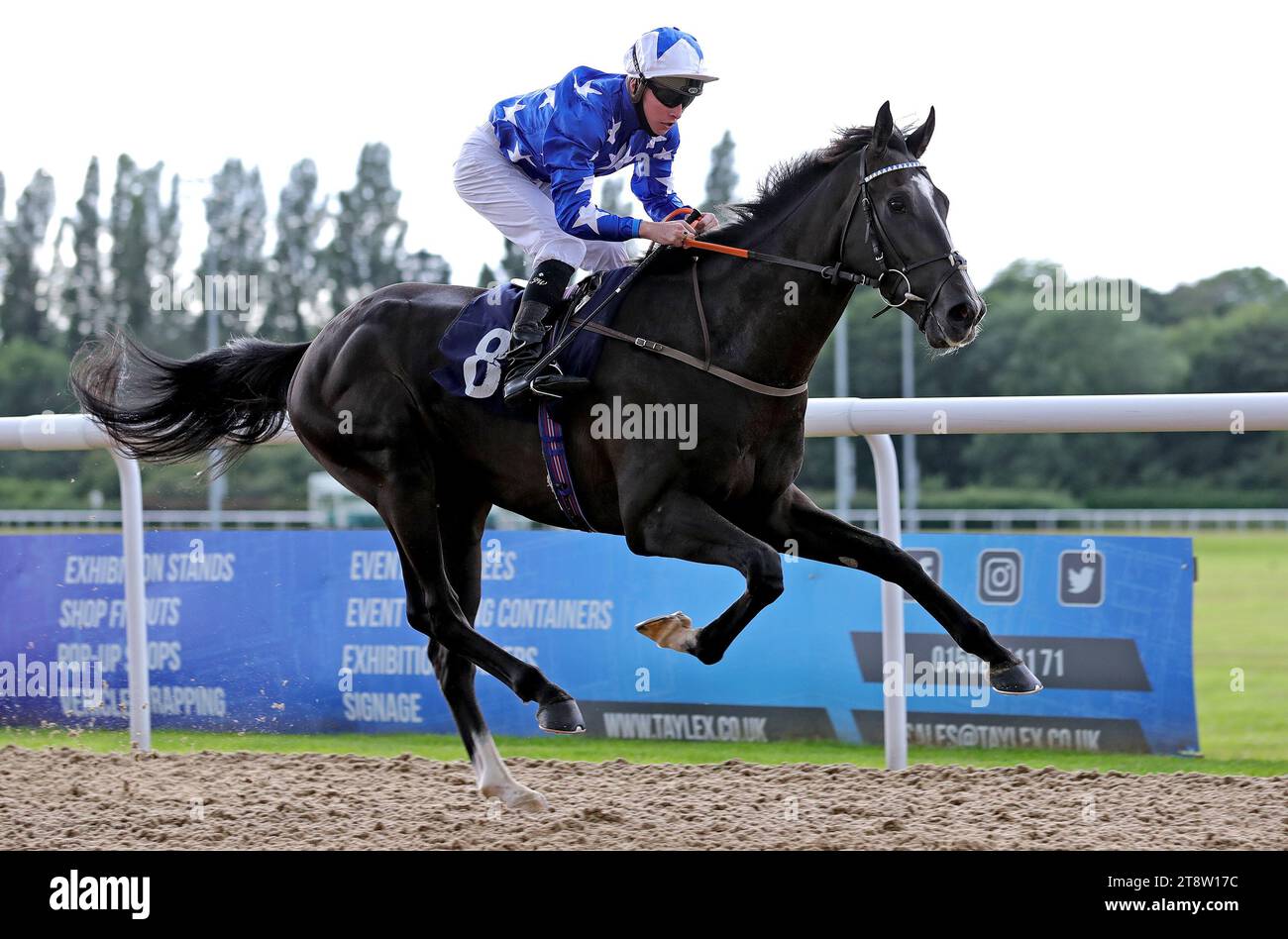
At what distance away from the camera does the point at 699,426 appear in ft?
13.5

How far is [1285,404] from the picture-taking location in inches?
173

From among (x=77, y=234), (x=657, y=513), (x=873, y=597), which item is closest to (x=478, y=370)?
(x=657, y=513)

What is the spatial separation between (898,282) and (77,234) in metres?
49.8

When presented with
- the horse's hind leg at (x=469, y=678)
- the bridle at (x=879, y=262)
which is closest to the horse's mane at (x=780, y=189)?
the bridle at (x=879, y=262)

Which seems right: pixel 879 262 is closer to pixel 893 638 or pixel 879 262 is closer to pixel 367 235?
pixel 893 638

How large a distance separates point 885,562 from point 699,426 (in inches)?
27.3

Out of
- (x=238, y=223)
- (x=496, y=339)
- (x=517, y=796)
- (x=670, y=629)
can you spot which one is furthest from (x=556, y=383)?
(x=238, y=223)

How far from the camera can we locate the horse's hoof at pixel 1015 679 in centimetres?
405

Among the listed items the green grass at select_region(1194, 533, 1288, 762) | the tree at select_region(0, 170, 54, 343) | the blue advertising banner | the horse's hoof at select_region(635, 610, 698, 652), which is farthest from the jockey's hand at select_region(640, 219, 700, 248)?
the tree at select_region(0, 170, 54, 343)

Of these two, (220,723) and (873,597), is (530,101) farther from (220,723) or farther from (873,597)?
(220,723)

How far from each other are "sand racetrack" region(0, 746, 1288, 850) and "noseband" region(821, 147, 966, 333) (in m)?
1.46

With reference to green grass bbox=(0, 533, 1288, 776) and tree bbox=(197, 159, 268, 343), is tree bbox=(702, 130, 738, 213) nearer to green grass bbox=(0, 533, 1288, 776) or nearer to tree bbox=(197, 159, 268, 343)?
tree bbox=(197, 159, 268, 343)

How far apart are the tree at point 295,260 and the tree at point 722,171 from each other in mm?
12971

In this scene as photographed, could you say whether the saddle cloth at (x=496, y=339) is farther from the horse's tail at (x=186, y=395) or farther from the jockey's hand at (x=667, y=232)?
the horse's tail at (x=186, y=395)
